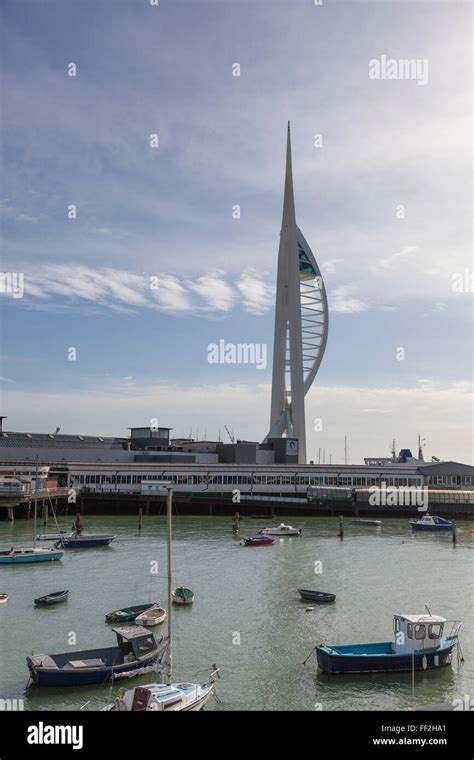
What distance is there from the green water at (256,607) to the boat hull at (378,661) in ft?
0.99

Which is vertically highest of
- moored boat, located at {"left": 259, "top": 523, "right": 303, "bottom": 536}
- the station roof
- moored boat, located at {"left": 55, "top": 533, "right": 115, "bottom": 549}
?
the station roof

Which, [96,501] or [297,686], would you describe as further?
[96,501]

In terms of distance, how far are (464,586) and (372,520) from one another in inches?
1278

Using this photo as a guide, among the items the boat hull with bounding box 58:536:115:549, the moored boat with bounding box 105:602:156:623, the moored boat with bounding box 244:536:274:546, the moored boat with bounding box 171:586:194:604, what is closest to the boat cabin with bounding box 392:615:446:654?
the moored boat with bounding box 171:586:194:604

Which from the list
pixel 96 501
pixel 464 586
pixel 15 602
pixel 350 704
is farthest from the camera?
pixel 96 501

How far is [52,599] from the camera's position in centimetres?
3075

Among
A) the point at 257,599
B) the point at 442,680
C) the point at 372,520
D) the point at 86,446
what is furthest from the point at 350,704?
the point at 86,446

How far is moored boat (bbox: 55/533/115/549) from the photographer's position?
4741 centimetres

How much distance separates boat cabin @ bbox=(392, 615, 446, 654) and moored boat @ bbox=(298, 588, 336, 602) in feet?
26.9

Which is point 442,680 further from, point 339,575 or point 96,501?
point 96,501

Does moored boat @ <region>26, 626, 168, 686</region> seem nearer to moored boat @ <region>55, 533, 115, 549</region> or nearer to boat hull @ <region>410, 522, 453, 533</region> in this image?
moored boat @ <region>55, 533, 115, 549</region>

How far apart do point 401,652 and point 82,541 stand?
99.4 ft

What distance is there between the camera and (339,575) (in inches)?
1523

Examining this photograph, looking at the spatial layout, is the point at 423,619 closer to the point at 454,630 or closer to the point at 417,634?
the point at 417,634
